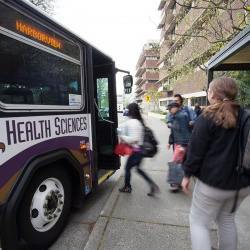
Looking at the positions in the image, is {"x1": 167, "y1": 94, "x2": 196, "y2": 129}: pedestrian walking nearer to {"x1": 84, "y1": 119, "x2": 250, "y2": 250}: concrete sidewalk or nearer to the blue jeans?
the blue jeans

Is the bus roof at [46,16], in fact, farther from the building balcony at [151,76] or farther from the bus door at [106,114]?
the building balcony at [151,76]

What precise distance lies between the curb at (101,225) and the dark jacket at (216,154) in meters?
1.69

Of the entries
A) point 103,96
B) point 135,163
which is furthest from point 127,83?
point 135,163

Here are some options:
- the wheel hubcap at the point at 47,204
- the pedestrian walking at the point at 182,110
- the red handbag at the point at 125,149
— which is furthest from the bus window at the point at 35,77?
the pedestrian walking at the point at 182,110

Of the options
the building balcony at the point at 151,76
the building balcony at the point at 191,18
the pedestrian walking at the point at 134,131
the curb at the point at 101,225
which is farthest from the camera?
the building balcony at the point at 151,76

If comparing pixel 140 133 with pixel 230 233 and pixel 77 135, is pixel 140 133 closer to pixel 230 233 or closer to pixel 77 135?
pixel 77 135

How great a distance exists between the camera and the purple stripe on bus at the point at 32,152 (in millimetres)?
2521

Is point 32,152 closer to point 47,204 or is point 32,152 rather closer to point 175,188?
point 47,204

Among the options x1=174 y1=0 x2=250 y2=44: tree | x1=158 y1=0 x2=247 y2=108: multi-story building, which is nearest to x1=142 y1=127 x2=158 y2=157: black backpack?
x1=174 y1=0 x2=250 y2=44: tree

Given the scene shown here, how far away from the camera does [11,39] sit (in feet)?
8.78

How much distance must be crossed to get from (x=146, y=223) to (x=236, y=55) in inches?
145

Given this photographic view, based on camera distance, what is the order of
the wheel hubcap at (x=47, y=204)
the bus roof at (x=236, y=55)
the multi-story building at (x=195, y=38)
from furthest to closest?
Answer: 1. the multi-story building at (x=195, y=38)
2. the bus roof at (x=236, y=55)
3. the wheel hubcap at (x=47, y=204)

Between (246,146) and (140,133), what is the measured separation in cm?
265

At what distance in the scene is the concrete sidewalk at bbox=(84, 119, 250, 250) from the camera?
3256 mm
